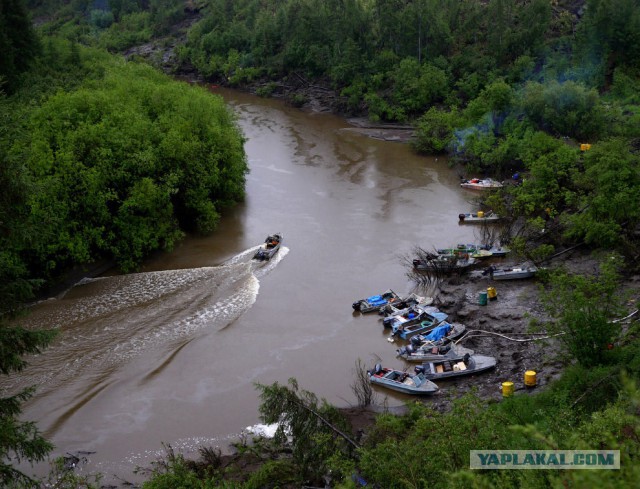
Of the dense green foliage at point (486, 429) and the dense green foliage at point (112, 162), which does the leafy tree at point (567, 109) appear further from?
the dense green foliage at point (486, 429)

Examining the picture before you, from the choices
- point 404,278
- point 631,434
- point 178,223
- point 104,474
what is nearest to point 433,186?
point 404,278

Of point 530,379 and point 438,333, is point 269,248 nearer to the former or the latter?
point 438,333

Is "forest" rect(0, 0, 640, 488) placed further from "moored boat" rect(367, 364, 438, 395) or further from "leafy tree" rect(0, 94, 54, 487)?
"moored boat" rect(367, 364, 438, 395)

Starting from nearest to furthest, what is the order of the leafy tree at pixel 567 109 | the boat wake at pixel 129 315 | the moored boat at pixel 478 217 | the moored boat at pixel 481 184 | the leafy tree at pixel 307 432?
1. the leafy tree at pixel 307 432
2. the boat wake at pixel 129 315
3. the moored boat at pixel 478 217
4. the moored boat at pixel 481 184
5. the leafy tree at pixel 567 109

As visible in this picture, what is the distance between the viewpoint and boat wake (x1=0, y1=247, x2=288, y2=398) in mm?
24172

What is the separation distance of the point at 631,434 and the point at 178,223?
29.8 meters

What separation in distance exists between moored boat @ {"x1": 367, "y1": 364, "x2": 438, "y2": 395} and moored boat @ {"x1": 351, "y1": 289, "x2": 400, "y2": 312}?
459 cm

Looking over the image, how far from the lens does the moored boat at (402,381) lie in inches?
889

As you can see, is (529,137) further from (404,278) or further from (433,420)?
(433,420)

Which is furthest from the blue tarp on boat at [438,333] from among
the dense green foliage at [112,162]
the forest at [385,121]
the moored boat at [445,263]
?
the dense green foliage at [112,162]

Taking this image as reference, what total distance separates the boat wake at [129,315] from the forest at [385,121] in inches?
65.1

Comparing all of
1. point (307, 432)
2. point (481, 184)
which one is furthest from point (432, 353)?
point (481, 184)

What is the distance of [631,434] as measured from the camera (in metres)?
10.3

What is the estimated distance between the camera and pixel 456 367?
76.8ft
